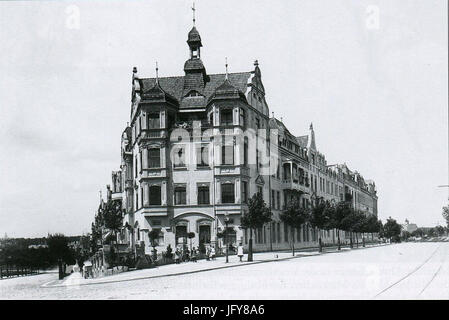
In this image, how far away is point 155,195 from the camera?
158 feet

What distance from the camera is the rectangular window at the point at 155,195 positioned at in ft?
158

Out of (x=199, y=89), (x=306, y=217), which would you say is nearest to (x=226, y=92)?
(x=199, y=89)

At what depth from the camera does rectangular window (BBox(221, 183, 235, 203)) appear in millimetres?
47594

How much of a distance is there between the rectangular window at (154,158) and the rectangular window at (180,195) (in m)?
2.76

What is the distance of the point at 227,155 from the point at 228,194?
11.5 ft

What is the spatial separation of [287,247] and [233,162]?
55.7ft

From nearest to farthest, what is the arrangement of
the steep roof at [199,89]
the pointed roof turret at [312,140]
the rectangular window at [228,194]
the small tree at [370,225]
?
1. the rectangular window at [228,194]
2. the steep roof at [199,89]
3. the pointed roof turret at [312,140]
4. the small tree at [370,225]

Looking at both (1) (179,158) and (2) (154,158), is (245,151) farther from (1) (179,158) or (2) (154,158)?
(2) (154,158)

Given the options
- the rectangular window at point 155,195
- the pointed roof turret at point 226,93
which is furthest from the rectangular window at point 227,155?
the rectangular window at point 155,195

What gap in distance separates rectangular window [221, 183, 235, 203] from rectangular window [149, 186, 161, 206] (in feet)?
19.0

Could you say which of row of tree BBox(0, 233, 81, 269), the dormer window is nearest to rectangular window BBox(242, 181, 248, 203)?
the dormer window

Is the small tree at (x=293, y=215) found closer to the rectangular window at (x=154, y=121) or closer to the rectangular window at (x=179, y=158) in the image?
the rectangular window at (x=179, y=158)

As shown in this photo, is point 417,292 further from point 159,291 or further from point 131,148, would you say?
point 131,148
